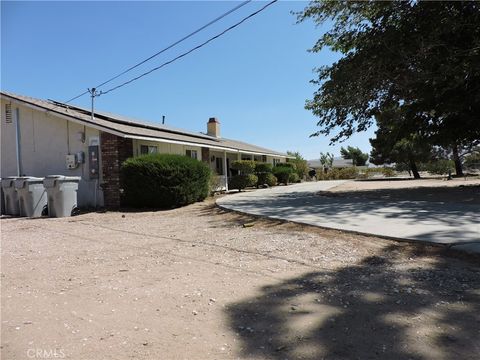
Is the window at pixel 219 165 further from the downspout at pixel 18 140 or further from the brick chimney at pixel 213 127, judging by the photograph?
the downspout at pixel 18 140

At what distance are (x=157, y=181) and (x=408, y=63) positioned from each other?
8.95m

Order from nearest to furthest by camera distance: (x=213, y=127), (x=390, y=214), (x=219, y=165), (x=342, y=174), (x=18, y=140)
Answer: (x=390, y=214), (x=18, y=140), (x=219, y=165), (x=213, y=127), (x=342, y=174)

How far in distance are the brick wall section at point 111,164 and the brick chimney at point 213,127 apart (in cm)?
1468

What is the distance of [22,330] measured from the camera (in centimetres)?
363

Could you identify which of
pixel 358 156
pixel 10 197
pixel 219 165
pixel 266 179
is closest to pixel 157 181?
pixel 10 197

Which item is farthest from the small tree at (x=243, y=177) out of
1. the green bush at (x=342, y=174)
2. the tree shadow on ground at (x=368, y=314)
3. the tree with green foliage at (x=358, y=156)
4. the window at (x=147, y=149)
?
the tree with green foliage at (x=358, y=156)

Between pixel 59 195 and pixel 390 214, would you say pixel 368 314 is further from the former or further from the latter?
pixel 59 195

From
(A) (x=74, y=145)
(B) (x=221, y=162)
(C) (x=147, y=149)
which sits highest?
(A) (x=74, y=145)

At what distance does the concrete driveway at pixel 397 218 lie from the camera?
22.7ft

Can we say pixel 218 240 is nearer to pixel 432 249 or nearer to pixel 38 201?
pixel 432 249

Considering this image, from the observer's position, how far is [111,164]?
47.1ft

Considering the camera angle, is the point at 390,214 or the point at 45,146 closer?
the point at 390,214

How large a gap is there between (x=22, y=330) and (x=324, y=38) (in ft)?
49.6

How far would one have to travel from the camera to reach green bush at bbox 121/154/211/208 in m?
13.3
